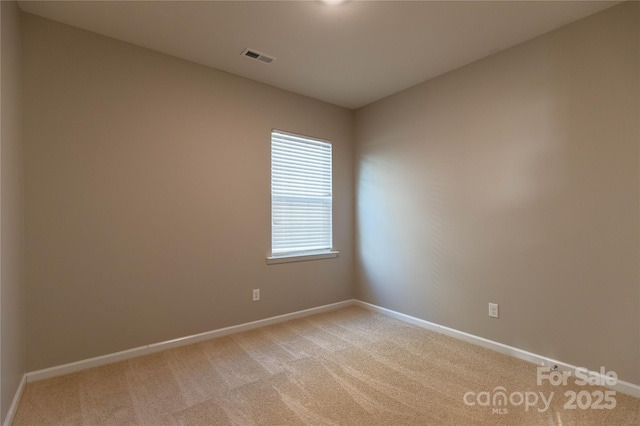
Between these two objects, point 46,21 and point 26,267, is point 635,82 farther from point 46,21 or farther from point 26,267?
point 26,267

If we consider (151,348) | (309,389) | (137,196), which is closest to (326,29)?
(137,196)

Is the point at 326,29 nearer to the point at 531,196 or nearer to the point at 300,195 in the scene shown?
the point at 300,195

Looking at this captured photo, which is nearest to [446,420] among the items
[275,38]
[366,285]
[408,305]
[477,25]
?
[408,305]

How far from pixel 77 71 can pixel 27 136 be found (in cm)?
61

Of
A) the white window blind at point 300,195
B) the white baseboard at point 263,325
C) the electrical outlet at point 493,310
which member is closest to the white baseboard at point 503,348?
the white baseboard at point 263,325

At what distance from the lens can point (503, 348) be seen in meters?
2.54

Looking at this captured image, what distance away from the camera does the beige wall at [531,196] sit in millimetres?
1991

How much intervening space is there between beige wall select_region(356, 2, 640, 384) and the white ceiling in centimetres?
28

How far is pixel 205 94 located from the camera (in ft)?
9.30

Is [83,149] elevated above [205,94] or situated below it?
below

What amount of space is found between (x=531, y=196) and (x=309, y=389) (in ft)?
7.45

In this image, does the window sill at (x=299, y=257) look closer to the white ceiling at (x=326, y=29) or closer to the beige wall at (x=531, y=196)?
the beige wall at (x=531, y=196)

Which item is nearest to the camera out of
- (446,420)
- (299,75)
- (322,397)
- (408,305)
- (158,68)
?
(446,420)

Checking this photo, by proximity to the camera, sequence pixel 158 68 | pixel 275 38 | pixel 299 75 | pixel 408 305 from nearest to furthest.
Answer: pixel 275 38 < pixel 158 68 < pixel 299 75 < pixel 408 305
